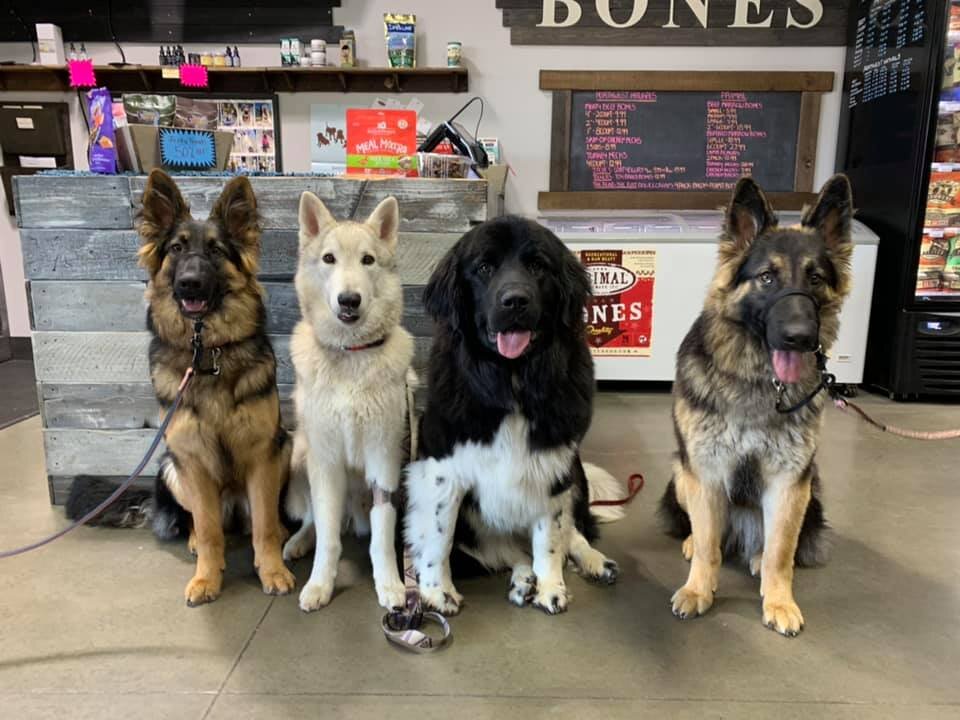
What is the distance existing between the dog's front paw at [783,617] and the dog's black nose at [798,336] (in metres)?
0.83

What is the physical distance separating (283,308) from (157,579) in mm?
1141

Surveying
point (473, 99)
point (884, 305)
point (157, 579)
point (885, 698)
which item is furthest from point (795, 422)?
point (473, 99)

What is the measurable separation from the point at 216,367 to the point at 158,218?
52cm

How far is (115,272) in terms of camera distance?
8.38ft

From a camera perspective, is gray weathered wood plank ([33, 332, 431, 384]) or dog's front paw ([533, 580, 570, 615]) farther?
gray weathered wood plank ([33, 332, 431, 384])

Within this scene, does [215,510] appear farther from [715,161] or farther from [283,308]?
[715,161]

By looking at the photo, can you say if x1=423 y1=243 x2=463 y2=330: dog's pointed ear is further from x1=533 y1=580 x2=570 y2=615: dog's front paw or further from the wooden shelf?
the wooden shelf

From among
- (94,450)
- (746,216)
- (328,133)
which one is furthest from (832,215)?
(328,133)

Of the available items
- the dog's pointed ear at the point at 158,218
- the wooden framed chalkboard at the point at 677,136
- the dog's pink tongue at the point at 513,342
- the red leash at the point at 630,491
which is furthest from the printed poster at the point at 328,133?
the dog's pink tongue at the point at 513,342

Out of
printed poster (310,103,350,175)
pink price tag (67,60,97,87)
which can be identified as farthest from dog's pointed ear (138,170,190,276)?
pink price tag (67,60,97,87)

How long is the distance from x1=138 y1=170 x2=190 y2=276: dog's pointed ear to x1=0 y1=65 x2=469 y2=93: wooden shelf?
341 cm

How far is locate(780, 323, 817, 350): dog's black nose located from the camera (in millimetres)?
1705

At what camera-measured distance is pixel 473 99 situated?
17.0 feet

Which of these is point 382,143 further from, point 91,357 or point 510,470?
point 510,470
